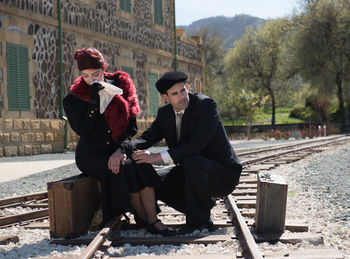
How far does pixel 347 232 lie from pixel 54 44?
37.1 feet

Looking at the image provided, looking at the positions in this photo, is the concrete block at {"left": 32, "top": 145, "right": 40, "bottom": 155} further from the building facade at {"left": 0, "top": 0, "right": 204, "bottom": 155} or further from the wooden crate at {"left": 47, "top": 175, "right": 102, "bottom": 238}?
the wooden crate at {"left": 47, "top": 175, "right": 102, "bottom": 238}

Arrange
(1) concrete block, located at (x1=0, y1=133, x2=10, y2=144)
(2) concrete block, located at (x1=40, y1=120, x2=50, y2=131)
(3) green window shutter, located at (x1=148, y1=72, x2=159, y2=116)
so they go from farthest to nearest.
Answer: (3) green window shutter, located at (x1=148, y1=72, x2=159, y2=116)
(2) concrete block, located at (x1=40, y1=120, x2=50, y2=131)
(1) concrete block, located at (x1=0, y1=133, x2=10, y2=144)

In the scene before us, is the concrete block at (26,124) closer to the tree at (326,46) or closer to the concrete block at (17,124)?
the concrete block at (17,124)

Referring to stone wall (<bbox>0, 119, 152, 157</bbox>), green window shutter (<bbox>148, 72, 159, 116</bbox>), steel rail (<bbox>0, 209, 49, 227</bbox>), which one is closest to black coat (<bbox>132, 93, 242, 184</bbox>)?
steel rail (<bbox>0, 209, 49, 227</bbox>)

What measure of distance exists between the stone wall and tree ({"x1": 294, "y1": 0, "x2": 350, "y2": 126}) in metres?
24.2

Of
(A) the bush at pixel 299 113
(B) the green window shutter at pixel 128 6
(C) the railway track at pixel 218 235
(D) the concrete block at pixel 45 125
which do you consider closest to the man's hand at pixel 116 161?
(C) the railway track at pixel 218 235

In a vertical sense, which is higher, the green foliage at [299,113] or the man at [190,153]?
the man at [190,153]

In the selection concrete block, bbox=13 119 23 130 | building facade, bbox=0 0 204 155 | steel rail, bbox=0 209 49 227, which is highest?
building facade, bbox=0 0 204 155

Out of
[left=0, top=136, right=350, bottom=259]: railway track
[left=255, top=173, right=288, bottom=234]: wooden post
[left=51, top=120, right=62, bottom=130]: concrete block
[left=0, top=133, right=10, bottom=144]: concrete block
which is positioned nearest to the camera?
[left=0, top=136, right=350, bottom=259]: railway track

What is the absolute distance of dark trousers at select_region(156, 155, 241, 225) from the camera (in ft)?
13.3

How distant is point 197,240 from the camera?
369 cm

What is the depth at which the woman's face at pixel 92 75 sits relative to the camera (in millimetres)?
4195

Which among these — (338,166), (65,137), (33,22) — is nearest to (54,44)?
(33,22)

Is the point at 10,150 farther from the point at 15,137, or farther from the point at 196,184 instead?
the point at 196,184
